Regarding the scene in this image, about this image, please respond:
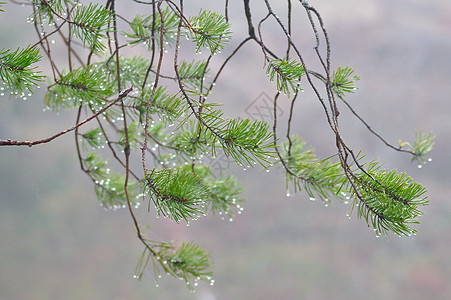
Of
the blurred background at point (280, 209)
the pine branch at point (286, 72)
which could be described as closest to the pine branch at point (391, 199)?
the pine branch at point (286, 72)

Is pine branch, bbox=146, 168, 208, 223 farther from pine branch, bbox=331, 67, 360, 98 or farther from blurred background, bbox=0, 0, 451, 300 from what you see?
blurred background, bbox=0, 0, 451, 300

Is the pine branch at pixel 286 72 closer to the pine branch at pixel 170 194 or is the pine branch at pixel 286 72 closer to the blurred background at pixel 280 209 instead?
the pine branch at pixel 170 194

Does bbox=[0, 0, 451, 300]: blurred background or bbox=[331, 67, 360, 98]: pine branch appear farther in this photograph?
bbox=[0, 0, 451, 300]: blurred background

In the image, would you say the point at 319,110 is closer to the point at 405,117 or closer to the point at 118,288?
the point at 405,117

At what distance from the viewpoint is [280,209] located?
117cm

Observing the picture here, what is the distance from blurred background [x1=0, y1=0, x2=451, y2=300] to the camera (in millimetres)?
1111

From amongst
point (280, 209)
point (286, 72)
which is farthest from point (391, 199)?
point (280, 209)

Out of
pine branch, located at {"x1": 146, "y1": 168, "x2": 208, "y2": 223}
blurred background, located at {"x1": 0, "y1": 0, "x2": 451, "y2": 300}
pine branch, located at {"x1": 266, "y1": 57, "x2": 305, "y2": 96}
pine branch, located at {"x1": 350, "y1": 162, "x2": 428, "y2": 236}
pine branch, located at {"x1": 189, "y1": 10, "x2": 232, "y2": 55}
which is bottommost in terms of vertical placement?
pine branch, located at {"x1": 146, "y1": 168, "x2": 208, "y2": 223}

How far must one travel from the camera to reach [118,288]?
1.23 meters

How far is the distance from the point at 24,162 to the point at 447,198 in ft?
3.47

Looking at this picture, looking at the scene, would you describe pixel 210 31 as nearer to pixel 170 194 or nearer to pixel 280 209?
pixel 170 194

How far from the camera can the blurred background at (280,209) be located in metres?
1.11

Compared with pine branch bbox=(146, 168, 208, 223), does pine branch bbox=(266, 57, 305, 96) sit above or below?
above

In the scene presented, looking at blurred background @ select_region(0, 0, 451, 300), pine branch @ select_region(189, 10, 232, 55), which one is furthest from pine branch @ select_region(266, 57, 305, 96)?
blurred background @ select_region(0, 0, 451, 300)
